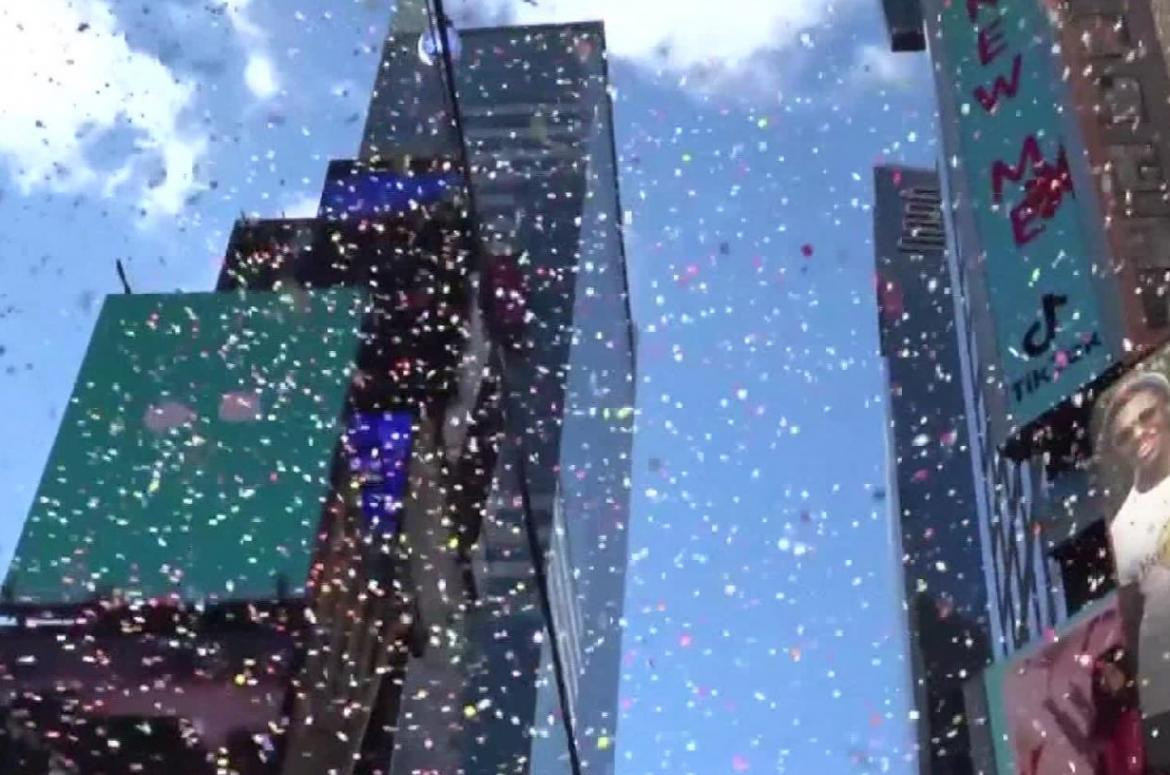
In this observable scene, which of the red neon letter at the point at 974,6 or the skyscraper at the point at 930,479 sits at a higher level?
the skyscraper at the point at 930,479

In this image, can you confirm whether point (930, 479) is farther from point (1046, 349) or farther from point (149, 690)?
point (1046, 349)

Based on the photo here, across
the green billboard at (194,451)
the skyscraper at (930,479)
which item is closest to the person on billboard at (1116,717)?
A: the green billboard at (194,451)

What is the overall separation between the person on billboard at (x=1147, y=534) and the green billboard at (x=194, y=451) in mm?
7924

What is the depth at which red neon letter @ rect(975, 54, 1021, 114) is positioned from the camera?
14.1 meters

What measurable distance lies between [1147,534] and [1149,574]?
12.8 inches

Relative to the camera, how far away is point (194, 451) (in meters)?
16.8

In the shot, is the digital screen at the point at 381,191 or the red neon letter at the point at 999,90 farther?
the digital screen at the point at 381,191

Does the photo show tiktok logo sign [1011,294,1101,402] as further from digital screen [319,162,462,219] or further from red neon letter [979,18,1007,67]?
digital screen [319,162,462,219]

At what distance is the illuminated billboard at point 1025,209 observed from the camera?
40.0 ft

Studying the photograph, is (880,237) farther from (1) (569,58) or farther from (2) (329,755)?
(2) (329,755)

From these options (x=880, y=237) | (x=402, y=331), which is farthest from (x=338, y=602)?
(x=880, y=237)

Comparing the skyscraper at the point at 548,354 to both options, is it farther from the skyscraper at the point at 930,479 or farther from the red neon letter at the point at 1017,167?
the red neon letter at the point at 1017,167

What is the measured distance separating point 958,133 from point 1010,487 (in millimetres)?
7716

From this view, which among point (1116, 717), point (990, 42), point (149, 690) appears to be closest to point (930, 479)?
point (990, 42)
